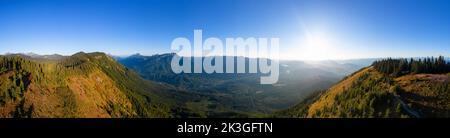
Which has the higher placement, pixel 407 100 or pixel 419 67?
pixel 419 67

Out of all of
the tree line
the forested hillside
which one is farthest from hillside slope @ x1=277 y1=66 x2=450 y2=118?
the tree line

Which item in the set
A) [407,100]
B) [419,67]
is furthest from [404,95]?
[419,67]

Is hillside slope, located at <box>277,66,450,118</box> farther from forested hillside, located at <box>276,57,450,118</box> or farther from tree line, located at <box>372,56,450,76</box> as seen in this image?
tree line, located at <box>372,56,450,76</box>

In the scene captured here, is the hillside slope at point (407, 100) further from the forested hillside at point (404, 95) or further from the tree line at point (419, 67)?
the tree line at point (419, 67)

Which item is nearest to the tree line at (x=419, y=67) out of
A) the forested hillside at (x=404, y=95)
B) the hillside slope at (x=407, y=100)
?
the forested hillside at (x=404, y=95)

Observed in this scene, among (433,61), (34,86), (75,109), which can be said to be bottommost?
(75,109)

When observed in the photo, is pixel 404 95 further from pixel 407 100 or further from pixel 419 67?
pixel 419 67
